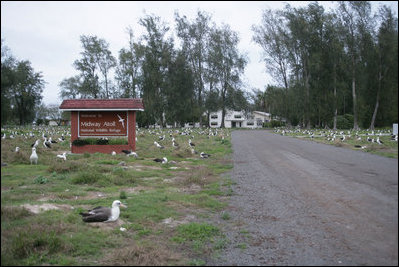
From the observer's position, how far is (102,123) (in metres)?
20.0

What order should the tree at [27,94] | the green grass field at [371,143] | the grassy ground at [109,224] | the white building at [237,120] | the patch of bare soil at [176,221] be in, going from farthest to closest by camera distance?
the white building at [237,120]
the tree at [27,94]
the patch of bare soil at [176,221]
the grassy ground at [109,224]
the green grass field at [371,143]

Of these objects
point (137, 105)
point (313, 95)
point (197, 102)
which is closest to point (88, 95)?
point (197, 102)

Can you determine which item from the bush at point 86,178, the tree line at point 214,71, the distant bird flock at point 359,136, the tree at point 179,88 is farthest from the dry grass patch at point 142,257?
the tree at point 179,88

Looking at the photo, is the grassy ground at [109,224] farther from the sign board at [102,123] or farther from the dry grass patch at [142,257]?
the sign board at [102,123]

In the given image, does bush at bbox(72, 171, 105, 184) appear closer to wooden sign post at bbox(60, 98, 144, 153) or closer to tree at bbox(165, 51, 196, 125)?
wooden sign post at bbox(60, 98, 144, 153)

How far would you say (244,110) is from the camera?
71.2m

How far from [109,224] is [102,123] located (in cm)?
1454

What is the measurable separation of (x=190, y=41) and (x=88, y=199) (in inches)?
2466

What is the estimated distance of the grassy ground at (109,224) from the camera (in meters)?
4.71

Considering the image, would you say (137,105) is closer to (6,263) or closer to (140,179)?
(140,179)

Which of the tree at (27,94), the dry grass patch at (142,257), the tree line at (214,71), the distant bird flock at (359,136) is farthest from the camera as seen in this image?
the tree at (27,94)

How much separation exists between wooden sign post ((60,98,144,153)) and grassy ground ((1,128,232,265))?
24.9 feet

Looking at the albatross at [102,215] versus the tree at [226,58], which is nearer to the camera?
the albatross at [102,215]

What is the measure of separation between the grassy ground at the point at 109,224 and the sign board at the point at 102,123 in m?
7.87
